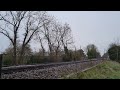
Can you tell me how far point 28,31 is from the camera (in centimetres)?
4103

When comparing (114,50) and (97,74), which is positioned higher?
(114,50)

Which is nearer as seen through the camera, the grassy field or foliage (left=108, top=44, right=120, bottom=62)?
the grassy field

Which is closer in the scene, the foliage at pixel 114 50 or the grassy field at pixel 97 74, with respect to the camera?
the grassy field at pixel 97 74

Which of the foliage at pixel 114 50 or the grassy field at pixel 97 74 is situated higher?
the foliage at pixel 114 50

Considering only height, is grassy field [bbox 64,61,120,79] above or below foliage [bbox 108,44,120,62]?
below

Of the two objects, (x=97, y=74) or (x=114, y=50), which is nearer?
(x=97, y=74)
